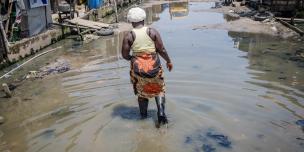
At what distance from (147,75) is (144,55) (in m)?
0.36

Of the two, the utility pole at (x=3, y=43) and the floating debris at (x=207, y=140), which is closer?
the floating debris at (x=207, y=140)

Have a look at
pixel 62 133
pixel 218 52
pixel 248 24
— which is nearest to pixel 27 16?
pixel 218 52

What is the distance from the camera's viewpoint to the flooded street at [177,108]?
631cm

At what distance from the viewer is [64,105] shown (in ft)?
28.0

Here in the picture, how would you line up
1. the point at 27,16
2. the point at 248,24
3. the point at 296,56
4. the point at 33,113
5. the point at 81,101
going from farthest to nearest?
the point at 248,24 < the point at 27,16 < the point at 296,56 < the point at 81,101 < the point at 33,113

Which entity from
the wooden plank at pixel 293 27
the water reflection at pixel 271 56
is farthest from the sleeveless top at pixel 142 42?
the wooden plank at pixel 293 27

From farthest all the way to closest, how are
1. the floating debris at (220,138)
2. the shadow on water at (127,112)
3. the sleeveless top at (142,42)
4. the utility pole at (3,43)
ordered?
the utility pole at (3,43), the shadow on water at (127,112), the sleeveless top at (142,42), the floating debris at (220,138)

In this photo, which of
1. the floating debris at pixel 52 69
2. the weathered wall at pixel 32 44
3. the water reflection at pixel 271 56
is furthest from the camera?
the weathered wall at pixel 32 44

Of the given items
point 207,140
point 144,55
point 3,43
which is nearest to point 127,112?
point 144,55

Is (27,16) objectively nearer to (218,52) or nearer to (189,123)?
(218,52)

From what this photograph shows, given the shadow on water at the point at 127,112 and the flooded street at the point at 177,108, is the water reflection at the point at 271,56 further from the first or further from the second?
the shadow on water at the point at 127,112

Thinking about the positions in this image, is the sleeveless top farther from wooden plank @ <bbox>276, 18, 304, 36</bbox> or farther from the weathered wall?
wooden plank @ <bbox>276, 18, 304, 36</bbox>

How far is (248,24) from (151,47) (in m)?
16.6

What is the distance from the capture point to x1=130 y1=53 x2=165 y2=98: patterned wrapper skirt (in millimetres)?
6516
